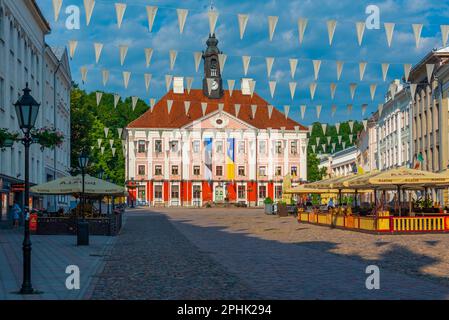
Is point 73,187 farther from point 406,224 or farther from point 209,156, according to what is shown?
point 209,156

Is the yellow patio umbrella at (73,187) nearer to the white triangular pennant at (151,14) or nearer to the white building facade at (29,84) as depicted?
the white building facade at (29,84)

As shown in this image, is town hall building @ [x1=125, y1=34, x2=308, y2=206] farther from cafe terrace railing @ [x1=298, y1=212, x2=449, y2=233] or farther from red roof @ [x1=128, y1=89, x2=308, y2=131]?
cafe terrace railing @ [x1=298, y1=212, x2=449, y2=233]

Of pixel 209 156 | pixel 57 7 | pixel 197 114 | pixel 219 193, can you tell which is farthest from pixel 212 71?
pixel 57 7

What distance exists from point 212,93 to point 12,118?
205 feet

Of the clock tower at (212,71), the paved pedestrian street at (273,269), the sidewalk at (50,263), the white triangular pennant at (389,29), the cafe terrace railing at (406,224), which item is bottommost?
the paved pedestrian street at (273,269)

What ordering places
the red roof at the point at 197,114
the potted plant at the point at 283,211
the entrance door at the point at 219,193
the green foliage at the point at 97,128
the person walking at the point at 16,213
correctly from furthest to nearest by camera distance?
the entrance door at the point at 219,193
the red roof at the point at 197,114
the green foliage at the point at 97,128
the potted plant at the point at 283,211
the person walking at the point at 16,213

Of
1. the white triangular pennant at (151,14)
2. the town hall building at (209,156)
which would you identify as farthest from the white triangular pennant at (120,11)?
the town hall building at (209,156)

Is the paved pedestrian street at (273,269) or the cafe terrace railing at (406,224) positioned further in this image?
the cafe terrace railing at (406,224)

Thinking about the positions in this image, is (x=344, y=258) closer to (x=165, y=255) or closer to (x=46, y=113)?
(x=165, y=255)

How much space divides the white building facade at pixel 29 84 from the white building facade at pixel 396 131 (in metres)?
28.2

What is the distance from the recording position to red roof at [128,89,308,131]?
300ft

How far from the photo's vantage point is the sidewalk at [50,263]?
1143 centimetres

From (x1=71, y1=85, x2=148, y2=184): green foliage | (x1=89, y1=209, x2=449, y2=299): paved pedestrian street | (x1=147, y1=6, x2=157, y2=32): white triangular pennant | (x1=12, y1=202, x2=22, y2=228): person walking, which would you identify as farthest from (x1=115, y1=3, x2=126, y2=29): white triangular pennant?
(x1=71, y1=85, x2=148, y2=184): green foliage

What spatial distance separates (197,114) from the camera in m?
93.2
